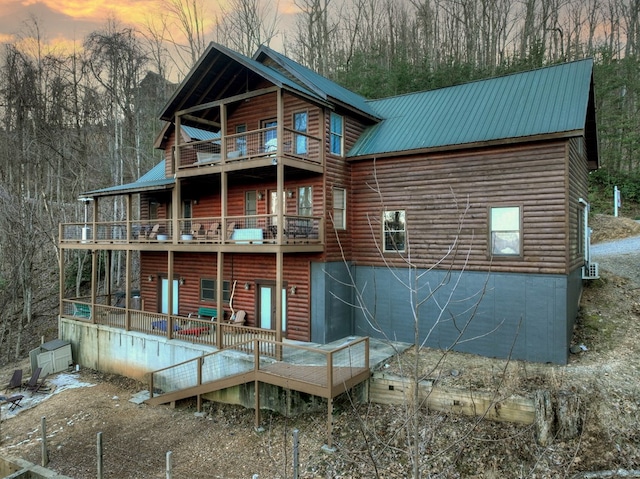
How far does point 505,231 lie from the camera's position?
11.7 metres

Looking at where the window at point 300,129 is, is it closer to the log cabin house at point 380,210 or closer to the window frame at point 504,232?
the log cabin house at point 380,210

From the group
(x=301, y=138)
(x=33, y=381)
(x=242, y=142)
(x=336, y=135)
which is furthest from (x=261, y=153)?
(x=33, y=381)

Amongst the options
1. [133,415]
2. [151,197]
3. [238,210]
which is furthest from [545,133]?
[151,197]

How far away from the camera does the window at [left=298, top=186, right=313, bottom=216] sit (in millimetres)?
13969

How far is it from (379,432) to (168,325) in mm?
8246

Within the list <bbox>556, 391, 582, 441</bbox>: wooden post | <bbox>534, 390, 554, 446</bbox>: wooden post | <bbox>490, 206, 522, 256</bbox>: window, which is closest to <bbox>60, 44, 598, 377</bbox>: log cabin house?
<bbox>490, 206, 522, 256</bbox>: window

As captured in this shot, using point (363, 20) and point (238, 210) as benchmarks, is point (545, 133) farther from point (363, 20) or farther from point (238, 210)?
point (363, 20)

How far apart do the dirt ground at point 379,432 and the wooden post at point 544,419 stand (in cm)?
15

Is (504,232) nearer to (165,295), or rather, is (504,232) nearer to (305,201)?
(305,201)

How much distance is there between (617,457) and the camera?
7508 mm

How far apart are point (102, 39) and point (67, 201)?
449 inches

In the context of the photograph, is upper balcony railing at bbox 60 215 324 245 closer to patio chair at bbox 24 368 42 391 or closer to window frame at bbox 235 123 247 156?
window frame at bbox 235 123 247 156

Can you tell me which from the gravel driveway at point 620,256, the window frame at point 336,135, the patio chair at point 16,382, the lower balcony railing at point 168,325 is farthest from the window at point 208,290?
the gravel driveway at point 620,256

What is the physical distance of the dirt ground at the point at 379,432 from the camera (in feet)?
25.5
